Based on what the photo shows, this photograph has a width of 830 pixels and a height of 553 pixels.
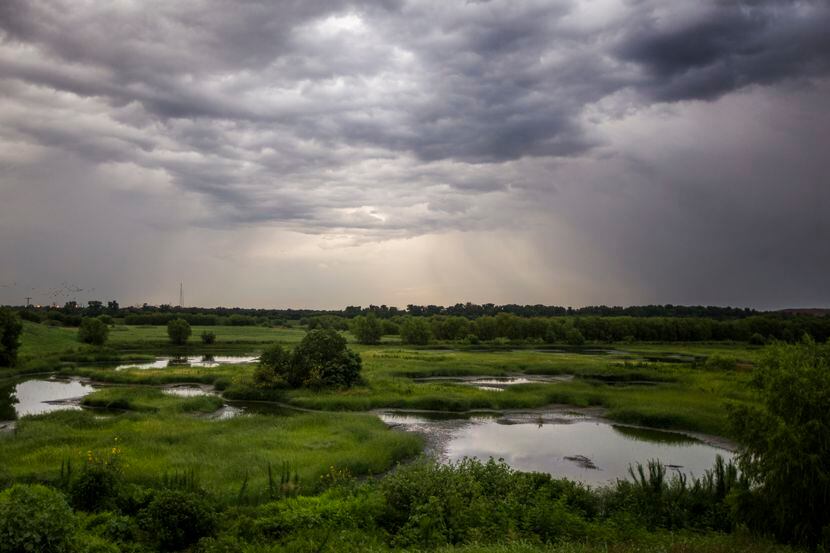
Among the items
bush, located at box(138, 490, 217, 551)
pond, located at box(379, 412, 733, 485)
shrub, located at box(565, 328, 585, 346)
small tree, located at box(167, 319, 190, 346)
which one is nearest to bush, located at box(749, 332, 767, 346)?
shrub, located at box(565, 328, 585, 346)

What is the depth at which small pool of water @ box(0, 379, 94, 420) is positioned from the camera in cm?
4352

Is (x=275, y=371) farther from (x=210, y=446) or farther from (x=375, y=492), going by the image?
(x=375, y=492)

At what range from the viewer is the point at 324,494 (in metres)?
19.3

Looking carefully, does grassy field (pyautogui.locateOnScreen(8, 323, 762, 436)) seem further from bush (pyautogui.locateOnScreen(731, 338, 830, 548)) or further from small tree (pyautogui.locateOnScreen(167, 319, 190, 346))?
small tree (pyautogui.locateOnScreen(167, 319, 190, 346))

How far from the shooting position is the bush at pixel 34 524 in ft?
38.9

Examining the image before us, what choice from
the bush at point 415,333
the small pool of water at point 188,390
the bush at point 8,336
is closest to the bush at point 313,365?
the small pool of water at point 188,390

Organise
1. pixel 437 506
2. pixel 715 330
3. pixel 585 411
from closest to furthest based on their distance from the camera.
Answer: pixel 437 506, pixel 585 411, pixel 715 330

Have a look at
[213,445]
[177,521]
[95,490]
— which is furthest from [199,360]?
[177,521]

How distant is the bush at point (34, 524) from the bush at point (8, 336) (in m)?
65.2

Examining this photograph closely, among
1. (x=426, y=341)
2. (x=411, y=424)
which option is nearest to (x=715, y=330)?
(x=426, y=341)

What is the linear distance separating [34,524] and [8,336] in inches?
2705

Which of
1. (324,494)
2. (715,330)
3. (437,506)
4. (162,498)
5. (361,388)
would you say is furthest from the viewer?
(715,330)

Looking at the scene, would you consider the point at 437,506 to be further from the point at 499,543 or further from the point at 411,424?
the point at 411,424

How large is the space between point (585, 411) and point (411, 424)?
14.6 metres
